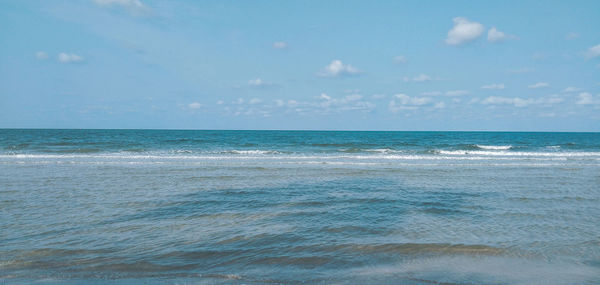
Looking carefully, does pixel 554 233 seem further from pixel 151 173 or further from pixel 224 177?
pixel 151 173

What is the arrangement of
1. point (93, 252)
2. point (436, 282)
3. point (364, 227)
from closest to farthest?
1. point (436, 282)
2. point (93, 252)
3. point (364, 227)

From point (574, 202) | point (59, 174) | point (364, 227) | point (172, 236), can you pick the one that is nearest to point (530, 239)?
point (364, 227)

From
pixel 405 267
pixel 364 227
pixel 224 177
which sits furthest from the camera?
pixel 224 177

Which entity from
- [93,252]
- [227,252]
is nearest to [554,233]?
[227,252]

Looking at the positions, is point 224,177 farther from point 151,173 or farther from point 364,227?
point 364,227

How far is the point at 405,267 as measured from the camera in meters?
5.41

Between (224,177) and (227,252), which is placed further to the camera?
(224,177)

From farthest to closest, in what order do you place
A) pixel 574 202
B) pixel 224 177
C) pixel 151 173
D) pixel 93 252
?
pixel 151 173, pixel 224 177, pixel 574 202, pixel 93 252

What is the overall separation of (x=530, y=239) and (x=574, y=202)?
17.5 ft

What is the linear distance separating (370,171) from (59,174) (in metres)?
15.2

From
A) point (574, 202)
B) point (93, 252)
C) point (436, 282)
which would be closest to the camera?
point (436, 282)

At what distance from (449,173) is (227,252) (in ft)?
49.1

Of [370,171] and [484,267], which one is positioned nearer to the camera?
[484,267]

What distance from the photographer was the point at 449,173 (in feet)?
59.3
